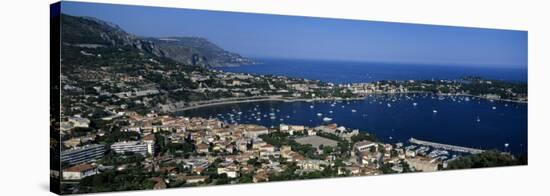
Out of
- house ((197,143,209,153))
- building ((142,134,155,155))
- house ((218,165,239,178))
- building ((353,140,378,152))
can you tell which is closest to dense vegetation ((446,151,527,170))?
building ((353,140,378,152))

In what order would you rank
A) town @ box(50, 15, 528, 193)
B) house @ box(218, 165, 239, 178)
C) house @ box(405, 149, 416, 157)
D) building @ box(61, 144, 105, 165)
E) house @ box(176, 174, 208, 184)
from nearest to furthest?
building @ box(61, 144, 105, 165) → town @ box(50, 15, 528, 193) → house @ box(176, 174, 208, 184) → house @ box(218, 165, 239, 178) → house @ box(405, 149, 416, 157)

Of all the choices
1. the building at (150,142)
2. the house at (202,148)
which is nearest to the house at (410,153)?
the house at (202,148)

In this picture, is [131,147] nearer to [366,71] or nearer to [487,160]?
[366,71]

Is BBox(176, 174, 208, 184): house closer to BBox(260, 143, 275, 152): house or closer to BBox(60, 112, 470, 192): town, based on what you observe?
BBox(60, 112, 470, 192): town

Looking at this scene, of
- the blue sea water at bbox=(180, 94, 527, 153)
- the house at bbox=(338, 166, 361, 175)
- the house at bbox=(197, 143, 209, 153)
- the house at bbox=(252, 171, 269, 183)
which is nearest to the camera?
the house at bbox=(197, 143, 209, 153)

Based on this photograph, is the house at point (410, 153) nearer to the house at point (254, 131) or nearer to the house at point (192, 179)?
the house at point (254, 131)

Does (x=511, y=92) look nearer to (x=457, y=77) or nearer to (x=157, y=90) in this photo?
(x=457, y=77)
